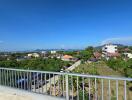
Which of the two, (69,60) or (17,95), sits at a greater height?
(17,95)

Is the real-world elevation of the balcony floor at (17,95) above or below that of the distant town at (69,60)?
above

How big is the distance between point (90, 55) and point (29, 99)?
2488 inches

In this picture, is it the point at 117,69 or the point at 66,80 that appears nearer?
the point at 66,80

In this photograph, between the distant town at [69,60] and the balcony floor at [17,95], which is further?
the distant town at [69,60]

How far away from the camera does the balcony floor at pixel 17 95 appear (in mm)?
4320

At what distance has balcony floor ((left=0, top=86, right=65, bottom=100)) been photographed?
432 cm

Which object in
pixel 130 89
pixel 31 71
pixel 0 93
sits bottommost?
pixel 130 89

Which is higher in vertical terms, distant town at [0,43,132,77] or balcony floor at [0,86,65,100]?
balcony floor at [0,86,65,100]

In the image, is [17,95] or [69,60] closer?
[17,95]

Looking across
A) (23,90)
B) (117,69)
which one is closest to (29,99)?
(23,90)

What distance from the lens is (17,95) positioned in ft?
15.7

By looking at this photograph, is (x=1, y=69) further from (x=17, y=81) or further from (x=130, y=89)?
(x=130, y=89)

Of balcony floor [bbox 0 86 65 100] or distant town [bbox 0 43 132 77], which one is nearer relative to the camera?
balcony floor [bbox 0 86 65 100]

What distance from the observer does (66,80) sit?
395 cm
